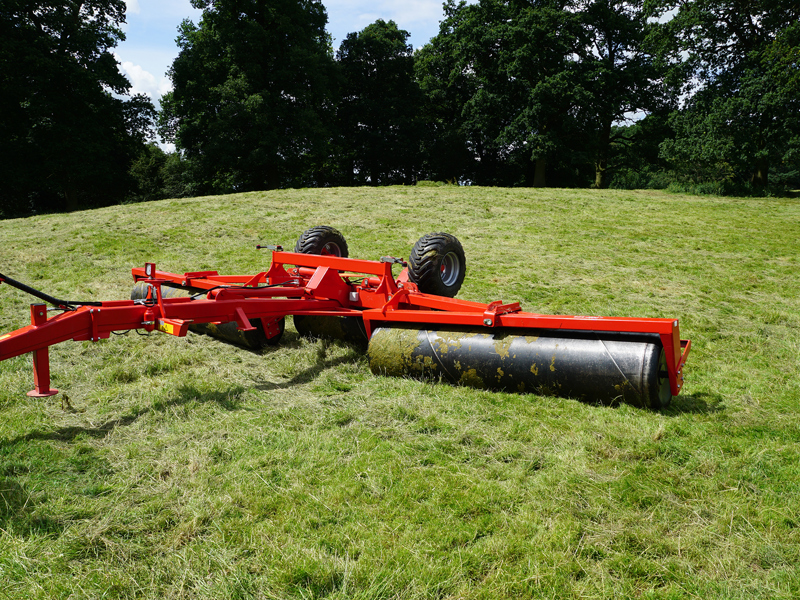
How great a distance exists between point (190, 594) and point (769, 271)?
10891mm

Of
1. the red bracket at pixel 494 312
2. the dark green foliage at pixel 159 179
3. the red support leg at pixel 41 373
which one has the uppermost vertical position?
the dark green foliage at pixel 159 179

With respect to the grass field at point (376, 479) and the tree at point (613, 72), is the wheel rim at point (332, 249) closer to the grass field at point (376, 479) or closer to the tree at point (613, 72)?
the grass field at point (376, 479)

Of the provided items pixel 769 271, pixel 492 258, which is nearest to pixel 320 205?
pixel 492 258

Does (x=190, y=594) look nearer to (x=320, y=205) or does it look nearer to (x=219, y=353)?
(x=219, y=353)

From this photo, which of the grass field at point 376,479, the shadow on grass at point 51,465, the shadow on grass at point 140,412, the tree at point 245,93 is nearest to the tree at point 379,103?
the tree at point 245,93

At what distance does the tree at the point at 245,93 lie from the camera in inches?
1181

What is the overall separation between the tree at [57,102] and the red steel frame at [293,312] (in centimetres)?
2589

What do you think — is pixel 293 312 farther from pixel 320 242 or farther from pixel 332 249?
pixel 332 249

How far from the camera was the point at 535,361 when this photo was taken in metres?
4.29

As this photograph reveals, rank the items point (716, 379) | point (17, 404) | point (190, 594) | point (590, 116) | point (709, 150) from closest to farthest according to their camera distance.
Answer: point (190, 594)
point (17, 404)
point (716, 379)
point (709, 150)
point (590, 116)

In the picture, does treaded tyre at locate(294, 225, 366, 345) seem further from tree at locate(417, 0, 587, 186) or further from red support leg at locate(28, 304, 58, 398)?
tree at locate(417, 0, 587, 186)

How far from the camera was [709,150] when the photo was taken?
2481 centimetres

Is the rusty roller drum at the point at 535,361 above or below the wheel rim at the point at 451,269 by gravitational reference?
below

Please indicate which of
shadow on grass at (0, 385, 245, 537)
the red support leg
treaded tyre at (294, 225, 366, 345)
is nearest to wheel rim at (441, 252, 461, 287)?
treaded tyre at (294, 225, 366, 345)
